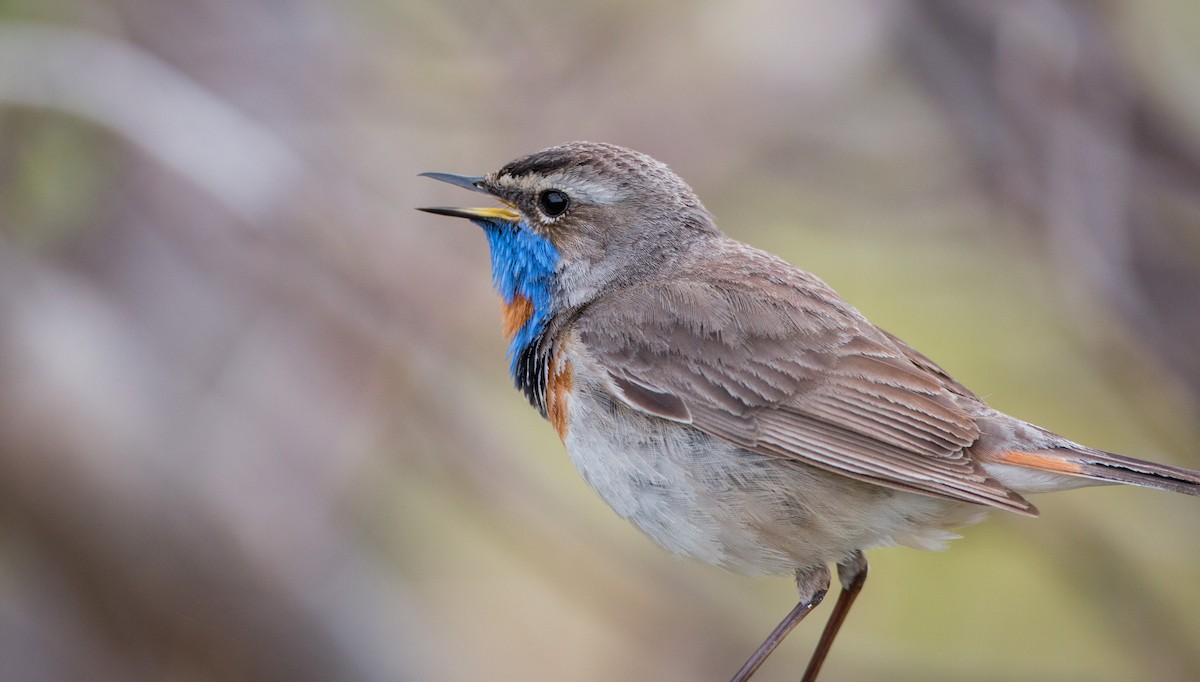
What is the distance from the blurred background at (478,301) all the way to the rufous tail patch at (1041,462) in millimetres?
2810

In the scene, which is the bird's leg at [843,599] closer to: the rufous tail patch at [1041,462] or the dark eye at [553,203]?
the rufous tail patch at [1041,462]

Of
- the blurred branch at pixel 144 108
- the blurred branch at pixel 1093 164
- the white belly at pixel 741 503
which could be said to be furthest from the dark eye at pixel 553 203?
the blurred branch at pixel 1093 164

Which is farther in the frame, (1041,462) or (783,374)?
(783,374)

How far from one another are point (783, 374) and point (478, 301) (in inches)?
133

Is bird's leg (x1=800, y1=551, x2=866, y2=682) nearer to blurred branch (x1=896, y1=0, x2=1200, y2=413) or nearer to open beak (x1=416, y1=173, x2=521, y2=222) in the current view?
open beak (x1=416, y1=173, x2=521, y2=222)

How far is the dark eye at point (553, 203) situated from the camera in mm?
4352

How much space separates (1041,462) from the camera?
3723 mm

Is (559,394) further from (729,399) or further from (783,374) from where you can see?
(783,374)

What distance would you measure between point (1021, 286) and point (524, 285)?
427cm

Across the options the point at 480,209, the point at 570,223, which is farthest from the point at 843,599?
the point at 480,209

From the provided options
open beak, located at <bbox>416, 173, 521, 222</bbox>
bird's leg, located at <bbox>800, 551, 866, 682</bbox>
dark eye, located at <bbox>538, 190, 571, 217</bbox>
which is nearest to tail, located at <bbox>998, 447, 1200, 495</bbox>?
bird's leg, located at <bbox>800, 551, 866, 682</bbox>

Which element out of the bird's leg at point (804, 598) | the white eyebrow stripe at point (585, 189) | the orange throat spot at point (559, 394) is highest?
the white eyebrow stripe at point (585, 189)

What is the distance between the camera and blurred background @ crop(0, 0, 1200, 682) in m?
6.63

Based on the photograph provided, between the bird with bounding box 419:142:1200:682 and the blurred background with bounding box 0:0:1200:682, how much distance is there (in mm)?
2685
